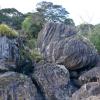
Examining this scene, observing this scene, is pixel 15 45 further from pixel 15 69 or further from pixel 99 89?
pixel 99 89

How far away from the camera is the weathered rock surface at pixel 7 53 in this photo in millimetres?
11562

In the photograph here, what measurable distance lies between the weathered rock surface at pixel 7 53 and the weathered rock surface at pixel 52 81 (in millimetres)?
715

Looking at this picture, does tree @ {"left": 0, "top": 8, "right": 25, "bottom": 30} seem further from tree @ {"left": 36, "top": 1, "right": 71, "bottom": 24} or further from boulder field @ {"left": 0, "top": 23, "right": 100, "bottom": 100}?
boulder field @ {"left": 0, "top": 23, "right": 100, "bottom": 100}

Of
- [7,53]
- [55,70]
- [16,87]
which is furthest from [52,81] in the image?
[7,53]

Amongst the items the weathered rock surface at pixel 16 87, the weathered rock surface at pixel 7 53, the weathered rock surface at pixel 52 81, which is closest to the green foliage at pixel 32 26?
the weathered rock surface at pixel 7 53

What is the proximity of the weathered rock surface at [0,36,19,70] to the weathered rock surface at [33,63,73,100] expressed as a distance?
28.2 inches

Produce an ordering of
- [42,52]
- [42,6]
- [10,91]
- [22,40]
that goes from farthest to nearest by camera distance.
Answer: [42,6] → [42,52] → [22,40] → [10,91]

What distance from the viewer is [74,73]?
13.2 metres

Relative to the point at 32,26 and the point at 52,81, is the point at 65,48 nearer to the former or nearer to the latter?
the point at 52,81

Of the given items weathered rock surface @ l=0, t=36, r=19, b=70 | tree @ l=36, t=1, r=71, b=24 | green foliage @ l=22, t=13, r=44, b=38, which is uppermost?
tree @ l=36, t=1, r=71, b=24

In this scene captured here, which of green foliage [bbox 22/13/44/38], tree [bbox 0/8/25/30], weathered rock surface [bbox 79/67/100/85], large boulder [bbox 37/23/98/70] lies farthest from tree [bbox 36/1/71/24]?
weathered rock surface [bbox 79/67/100/85]

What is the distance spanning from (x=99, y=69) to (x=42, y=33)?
2740mm

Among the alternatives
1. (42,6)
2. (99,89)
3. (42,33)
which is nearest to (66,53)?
(42,33)

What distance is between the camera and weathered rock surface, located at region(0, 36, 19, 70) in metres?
11.6
